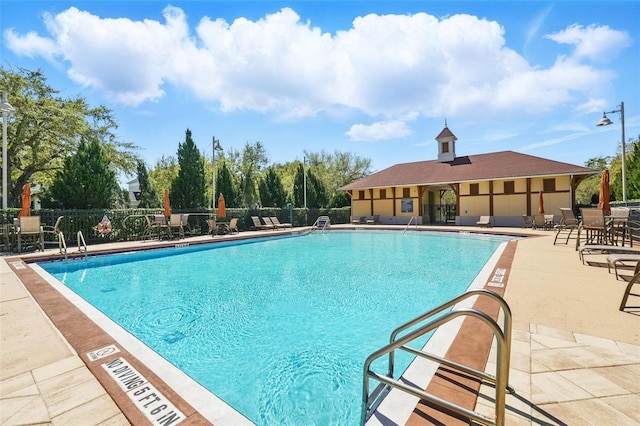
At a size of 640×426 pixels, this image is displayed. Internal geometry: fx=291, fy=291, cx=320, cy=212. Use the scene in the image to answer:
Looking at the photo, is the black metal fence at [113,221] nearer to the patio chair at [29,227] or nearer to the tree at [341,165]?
the patio chair at [29,227]

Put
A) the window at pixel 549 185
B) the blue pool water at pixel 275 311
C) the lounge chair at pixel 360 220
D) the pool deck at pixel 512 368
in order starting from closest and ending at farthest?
the pool deck at pixel 512 368 < the blue pool water at pixel 275 311 < the window at pixel 549 185 < the lounge chair at pixel 360 220

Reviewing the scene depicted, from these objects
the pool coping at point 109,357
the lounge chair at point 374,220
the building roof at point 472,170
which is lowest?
the pool coping at point 109,357

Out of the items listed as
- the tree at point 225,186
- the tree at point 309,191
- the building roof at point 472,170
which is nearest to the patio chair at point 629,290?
the building roof at point 472,170

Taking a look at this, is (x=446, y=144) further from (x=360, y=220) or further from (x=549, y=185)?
(x=360, y=220)

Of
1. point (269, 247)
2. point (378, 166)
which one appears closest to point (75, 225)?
point (269, 247)

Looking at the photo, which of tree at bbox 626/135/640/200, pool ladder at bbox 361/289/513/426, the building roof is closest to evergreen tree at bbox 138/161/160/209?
the building roof

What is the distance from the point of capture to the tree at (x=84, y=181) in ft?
41.2

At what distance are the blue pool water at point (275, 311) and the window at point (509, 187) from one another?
38.2 feet

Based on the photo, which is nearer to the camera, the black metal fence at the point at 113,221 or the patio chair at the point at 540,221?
the black metal fence at the point at 113,221

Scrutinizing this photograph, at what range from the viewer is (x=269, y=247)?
41.1ft

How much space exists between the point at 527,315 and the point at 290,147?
3649cm

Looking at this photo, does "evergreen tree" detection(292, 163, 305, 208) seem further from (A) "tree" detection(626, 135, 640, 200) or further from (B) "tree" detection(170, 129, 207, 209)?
(A) "tree" detection(626, 135, 640, 200)

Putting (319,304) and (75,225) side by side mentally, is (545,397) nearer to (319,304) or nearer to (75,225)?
(319,304)

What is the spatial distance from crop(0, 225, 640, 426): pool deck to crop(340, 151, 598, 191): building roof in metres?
16.3
